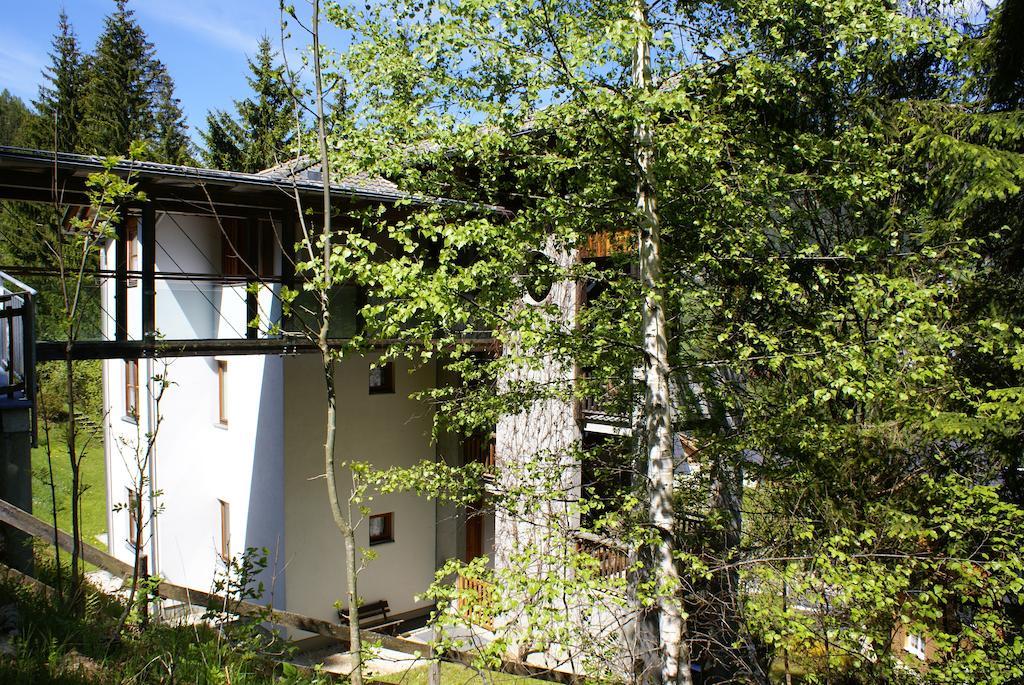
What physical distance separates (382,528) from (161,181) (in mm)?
8339

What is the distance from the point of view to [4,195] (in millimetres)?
9914

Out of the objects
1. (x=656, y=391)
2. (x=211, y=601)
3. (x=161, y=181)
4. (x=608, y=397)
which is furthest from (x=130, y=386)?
(x=656, y=391)

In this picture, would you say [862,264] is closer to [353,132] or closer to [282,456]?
[353,132]

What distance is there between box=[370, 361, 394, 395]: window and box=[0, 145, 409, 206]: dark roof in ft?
13.5

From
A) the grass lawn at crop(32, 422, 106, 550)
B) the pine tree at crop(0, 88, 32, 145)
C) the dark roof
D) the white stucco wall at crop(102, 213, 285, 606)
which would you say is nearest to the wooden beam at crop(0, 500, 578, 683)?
the dark roof

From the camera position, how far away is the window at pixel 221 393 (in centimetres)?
1503

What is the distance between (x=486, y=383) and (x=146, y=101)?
27.9 m

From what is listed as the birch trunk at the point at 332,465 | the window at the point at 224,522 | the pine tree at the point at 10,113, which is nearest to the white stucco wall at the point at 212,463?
the window at the point at 224,522

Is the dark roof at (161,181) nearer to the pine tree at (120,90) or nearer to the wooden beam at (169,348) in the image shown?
the wooden beam at (169,348)

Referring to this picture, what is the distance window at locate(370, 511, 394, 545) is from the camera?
1495 cm

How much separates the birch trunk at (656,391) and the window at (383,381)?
863cm

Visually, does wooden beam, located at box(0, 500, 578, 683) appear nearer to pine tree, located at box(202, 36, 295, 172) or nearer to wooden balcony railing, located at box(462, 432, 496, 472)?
wooden balcony railing, located at box(462, 432, 496, 472)

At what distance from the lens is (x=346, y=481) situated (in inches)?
554

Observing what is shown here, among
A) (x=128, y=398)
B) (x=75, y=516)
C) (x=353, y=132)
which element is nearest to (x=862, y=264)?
(x=353, y=132)
